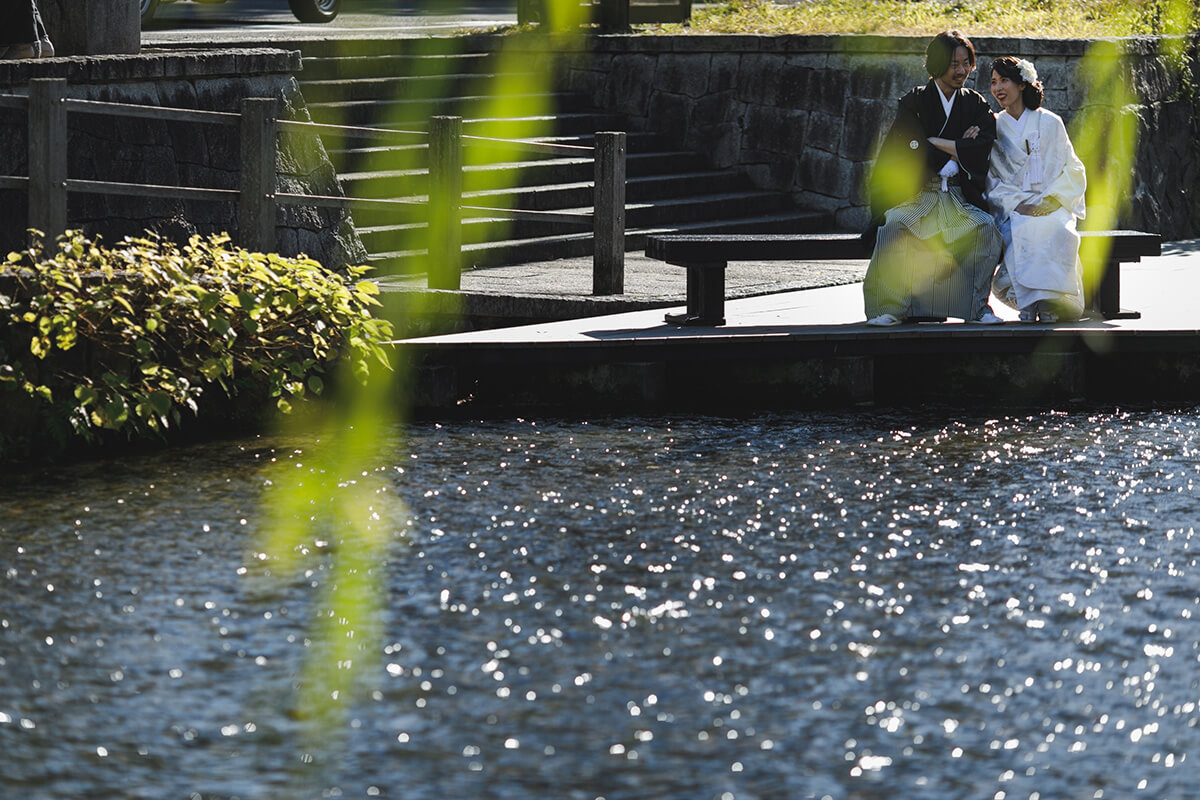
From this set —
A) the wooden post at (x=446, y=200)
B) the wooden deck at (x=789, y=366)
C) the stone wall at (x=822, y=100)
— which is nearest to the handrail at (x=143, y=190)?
the wooden post at (x=446, y=200)

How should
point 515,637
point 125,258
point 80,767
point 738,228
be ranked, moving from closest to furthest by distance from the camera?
point 80,767, point 515,637, point 125,258, point 738,228

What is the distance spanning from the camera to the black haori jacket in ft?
34.2

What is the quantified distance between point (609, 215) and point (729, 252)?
1.20 m

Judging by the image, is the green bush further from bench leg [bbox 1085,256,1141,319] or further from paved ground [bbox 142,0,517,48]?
paved ground [bbox 142,0,517,48]

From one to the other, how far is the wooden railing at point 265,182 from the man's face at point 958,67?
1995 millimetres

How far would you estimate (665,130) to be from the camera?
639 inches

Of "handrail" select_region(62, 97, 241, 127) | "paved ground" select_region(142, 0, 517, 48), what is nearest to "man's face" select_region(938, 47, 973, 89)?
"handrail" select_region(62, 97, 241, 127)

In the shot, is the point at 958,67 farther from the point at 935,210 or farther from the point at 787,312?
the point at 787,312

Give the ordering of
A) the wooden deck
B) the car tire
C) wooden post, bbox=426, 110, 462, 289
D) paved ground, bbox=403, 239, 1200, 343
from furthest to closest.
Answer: the car tire, wooden post, bbox=426, 110, 462, 289, paved ground, bbox=403, 239, 1200, 343, the wooden deck

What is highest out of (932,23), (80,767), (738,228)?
(932,23)

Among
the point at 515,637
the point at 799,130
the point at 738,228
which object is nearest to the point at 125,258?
the point at 515,637

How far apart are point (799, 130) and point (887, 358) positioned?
5623 mm

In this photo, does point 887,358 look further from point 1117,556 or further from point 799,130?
point 799,130

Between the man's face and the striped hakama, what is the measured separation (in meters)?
0.60
